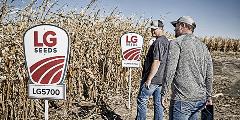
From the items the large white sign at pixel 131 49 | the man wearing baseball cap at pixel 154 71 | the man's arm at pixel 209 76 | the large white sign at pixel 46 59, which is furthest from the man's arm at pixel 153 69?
the large white sign at pixel 46 59

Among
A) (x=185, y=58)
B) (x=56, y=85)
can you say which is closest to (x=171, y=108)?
(x=185, y=58)

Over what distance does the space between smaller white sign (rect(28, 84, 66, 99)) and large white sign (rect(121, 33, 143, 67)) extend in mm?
4373

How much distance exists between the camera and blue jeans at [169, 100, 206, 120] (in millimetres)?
4242

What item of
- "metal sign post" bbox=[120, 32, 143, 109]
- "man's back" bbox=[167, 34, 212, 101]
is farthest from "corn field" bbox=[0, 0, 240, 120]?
"man's back" bbox=[167, 34, 212, 101]

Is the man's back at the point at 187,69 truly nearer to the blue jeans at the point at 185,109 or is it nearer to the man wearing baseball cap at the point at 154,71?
the blue jeans at the point at 185,109

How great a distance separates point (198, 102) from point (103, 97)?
449cm

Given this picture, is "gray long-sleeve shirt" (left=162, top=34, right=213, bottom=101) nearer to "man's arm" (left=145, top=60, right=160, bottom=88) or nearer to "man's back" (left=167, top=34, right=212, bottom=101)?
"man's back" (left=167, top=34, right=212, bottom=101)

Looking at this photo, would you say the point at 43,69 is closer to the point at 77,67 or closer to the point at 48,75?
the point at 48,75

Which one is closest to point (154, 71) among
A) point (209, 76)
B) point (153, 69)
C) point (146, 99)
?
point (153, 69)

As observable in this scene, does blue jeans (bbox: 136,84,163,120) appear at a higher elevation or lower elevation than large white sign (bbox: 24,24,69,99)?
lower

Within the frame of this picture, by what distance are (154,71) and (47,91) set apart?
2.65m

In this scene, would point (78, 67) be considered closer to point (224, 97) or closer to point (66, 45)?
point (66, 45)

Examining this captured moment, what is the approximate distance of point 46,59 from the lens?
366 cm

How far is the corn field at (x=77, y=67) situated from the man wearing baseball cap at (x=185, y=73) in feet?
6.96
